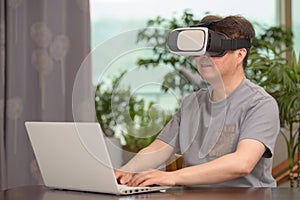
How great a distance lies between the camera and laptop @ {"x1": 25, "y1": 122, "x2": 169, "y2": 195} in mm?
1722

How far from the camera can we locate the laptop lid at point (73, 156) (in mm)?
1721

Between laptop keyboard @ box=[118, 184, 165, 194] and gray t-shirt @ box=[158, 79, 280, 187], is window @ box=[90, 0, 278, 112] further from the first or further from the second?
laptop keyboard @ box=[118, 184, 165, 194]

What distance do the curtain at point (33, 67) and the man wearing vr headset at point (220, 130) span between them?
145 cm

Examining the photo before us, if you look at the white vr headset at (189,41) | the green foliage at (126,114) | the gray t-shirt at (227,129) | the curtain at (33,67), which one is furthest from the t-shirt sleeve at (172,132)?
the curtain at (33,67)

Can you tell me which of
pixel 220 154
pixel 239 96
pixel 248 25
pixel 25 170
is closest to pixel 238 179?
pixel 220 154

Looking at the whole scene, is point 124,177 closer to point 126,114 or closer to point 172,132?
point 126,114

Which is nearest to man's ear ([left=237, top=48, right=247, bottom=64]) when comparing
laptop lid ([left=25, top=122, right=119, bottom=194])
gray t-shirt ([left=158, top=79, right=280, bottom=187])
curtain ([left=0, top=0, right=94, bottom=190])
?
gray t-shirt ([left=158, top=79, right=280, bottom=187])

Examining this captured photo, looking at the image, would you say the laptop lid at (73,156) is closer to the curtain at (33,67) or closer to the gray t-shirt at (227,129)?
the gray t-shirt at (227,129)

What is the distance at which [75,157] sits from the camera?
1.80m

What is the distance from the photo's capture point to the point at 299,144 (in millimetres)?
3734

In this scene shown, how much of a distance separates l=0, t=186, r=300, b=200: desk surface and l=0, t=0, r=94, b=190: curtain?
1.55m

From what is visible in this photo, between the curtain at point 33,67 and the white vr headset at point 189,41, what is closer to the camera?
the white vr headset at point 189,41

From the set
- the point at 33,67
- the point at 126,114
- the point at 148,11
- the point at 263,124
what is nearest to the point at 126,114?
the point at 126,114

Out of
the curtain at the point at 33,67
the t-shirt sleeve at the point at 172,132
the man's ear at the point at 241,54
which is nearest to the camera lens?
the t-shirt sleeve at the point at 172,132
